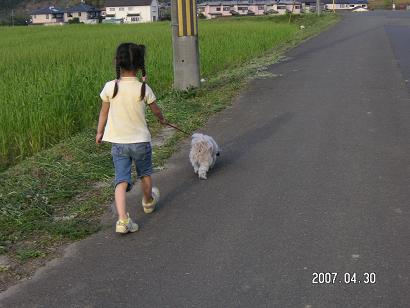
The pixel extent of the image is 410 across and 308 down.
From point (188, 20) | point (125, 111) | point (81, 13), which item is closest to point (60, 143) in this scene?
point (125, 111)

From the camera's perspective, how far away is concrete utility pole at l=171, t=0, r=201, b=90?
848 centimetres

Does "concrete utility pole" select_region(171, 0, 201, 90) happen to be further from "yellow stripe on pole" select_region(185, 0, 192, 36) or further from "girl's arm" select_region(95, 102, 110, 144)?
"girl's arm" select_region(95, 102, 110, 144)

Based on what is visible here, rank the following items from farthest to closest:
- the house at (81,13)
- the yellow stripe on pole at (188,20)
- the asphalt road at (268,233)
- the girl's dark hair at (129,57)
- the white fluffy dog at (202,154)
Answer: the house at (81,13) → the yellow stripe on pole at (188,20) → the white fluffy dog at (202,154) → the girl's dark hair at (129,57) → the asphalt road at (268,233)

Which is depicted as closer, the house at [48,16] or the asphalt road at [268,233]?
the asphalt road at [268,233]

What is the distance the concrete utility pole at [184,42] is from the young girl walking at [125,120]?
15.6ft

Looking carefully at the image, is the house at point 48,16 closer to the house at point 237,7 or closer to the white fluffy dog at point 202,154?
the house at point 237,7

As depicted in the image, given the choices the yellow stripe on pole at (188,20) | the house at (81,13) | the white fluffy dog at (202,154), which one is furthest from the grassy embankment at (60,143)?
the house at (81,13)

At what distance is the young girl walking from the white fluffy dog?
36.8 inches

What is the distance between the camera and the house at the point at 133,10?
262 feet

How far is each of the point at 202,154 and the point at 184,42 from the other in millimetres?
4099

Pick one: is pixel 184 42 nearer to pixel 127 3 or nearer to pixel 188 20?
pixel 188 20

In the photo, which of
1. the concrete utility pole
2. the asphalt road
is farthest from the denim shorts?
the concrete utility pole

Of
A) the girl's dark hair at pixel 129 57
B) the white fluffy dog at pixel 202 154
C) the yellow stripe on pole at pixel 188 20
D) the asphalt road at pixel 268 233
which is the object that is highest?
the yellow stripe on pole at pixel 188 20

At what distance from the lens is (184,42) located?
856cm
